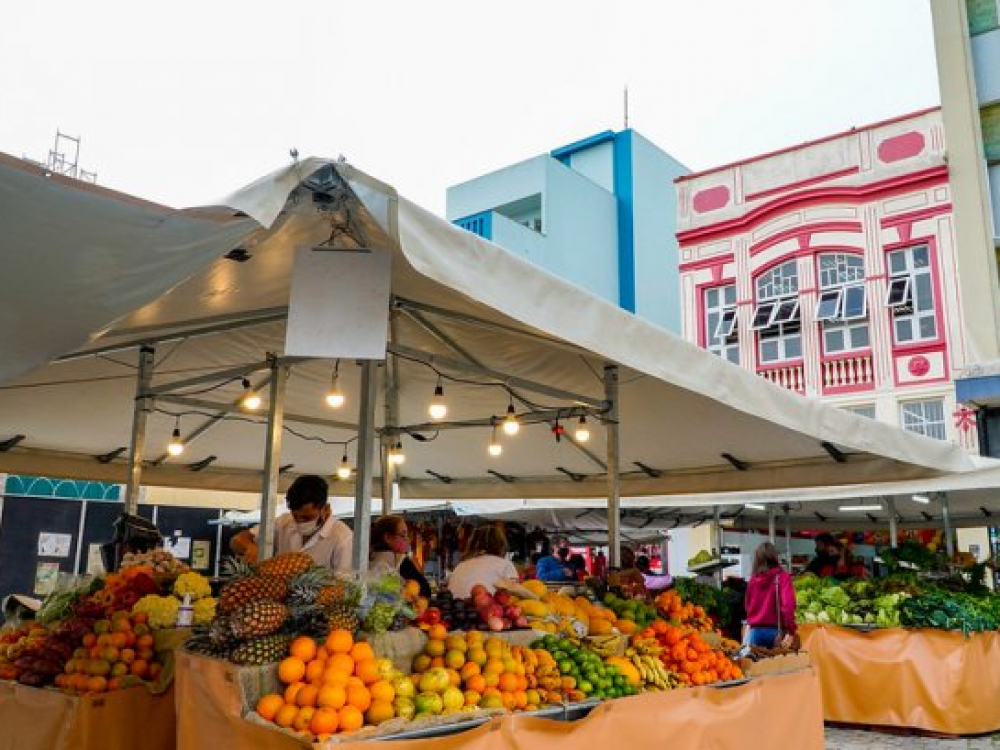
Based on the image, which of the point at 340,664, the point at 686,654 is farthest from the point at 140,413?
the point at 686,654

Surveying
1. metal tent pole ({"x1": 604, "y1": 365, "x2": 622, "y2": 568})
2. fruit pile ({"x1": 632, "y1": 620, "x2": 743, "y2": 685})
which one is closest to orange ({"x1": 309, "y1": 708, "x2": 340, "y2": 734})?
fruit pile ({"x1": 632, "y1": 620, "x2": 743, "y2": 685})

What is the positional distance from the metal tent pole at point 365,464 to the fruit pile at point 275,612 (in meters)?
0.63

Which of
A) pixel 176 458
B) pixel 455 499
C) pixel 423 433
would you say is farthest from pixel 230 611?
pixel 455 499

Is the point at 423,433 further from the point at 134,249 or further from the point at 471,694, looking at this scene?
the point at 134,249

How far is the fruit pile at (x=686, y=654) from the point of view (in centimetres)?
508

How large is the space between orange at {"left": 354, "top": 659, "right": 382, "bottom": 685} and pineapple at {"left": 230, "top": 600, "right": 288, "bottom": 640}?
0.46 metres

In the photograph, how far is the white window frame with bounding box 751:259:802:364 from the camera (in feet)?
67.7

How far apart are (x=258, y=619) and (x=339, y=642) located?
16.5 inches

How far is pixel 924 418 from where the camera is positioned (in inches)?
727

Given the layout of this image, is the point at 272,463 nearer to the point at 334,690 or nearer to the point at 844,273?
the point at 334,690

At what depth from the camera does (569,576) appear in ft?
38.2

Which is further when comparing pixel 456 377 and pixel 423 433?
pixel 423 433

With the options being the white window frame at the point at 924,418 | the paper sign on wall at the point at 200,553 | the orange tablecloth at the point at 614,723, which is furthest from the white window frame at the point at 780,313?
the orange tablecloth at the point at 614,723

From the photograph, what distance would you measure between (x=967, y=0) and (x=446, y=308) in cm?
1541
